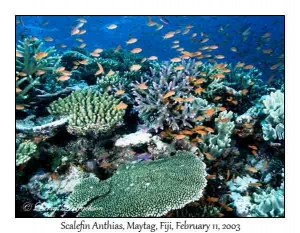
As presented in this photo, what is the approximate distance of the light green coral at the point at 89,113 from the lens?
16.3ft

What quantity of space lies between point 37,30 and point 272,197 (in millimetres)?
35529

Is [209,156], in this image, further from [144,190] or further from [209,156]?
[144,190]

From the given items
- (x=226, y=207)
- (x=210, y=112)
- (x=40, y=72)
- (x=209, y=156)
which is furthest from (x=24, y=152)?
(x=226, y=207)

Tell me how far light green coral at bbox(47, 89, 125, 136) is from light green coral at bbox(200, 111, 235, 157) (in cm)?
176

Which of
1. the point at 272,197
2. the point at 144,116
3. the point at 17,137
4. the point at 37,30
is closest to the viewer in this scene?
the point at 272,197

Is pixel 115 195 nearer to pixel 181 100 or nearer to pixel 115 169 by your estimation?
pixel 115 169

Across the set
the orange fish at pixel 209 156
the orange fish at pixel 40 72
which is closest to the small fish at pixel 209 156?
the orange fish at pixel 209 156

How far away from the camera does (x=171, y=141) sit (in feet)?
17.0

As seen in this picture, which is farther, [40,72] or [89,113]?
[40,72]

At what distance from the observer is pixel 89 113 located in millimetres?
4984

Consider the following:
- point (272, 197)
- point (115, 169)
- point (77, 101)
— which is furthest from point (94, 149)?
point (272, 197)

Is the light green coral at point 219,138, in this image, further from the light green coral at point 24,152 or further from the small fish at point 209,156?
the light green coral at point 24,152

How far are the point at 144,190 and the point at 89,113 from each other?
6.18 ft
